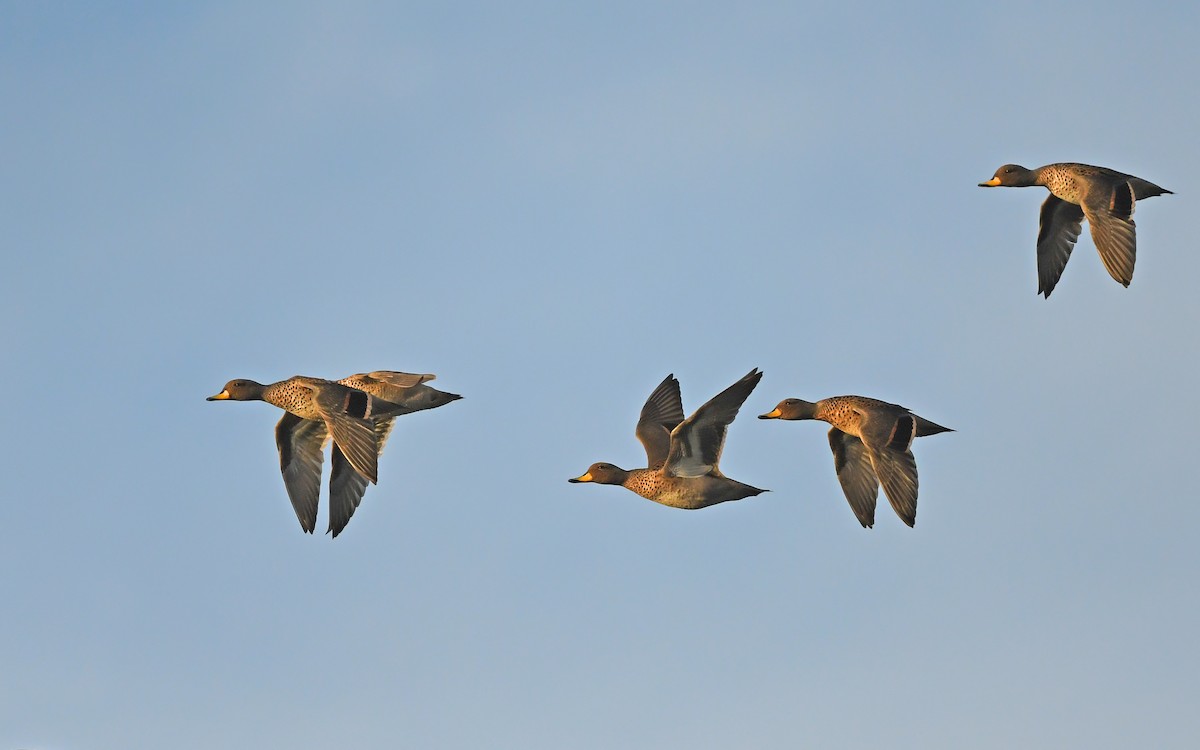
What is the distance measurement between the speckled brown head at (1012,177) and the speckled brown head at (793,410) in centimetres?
538

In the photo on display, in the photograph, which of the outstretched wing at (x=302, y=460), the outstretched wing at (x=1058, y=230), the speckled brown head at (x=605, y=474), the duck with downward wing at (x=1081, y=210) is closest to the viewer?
the duck with downward wing at (x=1081, y=210)

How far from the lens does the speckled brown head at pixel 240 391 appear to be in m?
27.5

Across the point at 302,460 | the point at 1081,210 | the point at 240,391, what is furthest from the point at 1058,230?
the point at 240,391

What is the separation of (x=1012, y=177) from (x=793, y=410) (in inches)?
221

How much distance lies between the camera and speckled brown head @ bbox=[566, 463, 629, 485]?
2664cm

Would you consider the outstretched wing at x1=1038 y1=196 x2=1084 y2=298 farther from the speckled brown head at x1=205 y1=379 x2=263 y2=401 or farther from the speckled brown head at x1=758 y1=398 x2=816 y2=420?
the speckled brown head at x1=205 y1=379 x2=263 y2=401

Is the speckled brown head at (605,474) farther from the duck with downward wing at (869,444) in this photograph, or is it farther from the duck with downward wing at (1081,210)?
the duck with downward wing at (1081,210)

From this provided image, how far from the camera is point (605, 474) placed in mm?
26844

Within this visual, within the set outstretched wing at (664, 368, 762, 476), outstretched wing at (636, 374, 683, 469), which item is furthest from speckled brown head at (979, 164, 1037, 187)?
outstretched wing at (664, 368, 762, 476)

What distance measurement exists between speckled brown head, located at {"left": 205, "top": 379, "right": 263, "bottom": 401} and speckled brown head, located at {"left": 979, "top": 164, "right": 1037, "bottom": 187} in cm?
1205

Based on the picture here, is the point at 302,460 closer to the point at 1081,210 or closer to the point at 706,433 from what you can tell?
the point at 706,433

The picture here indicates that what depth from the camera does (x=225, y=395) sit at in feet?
91.3

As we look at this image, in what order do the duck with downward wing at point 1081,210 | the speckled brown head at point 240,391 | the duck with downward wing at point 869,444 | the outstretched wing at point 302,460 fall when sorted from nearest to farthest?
the duck with downward wing at point 869,444, the duck with downward wing at point 1081,210, the speckled brown head at point 240,391, the outstretched wing at point 302,460

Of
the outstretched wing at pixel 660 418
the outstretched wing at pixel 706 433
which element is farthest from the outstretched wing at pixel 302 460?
the outstretched wing at pixel 706 433
